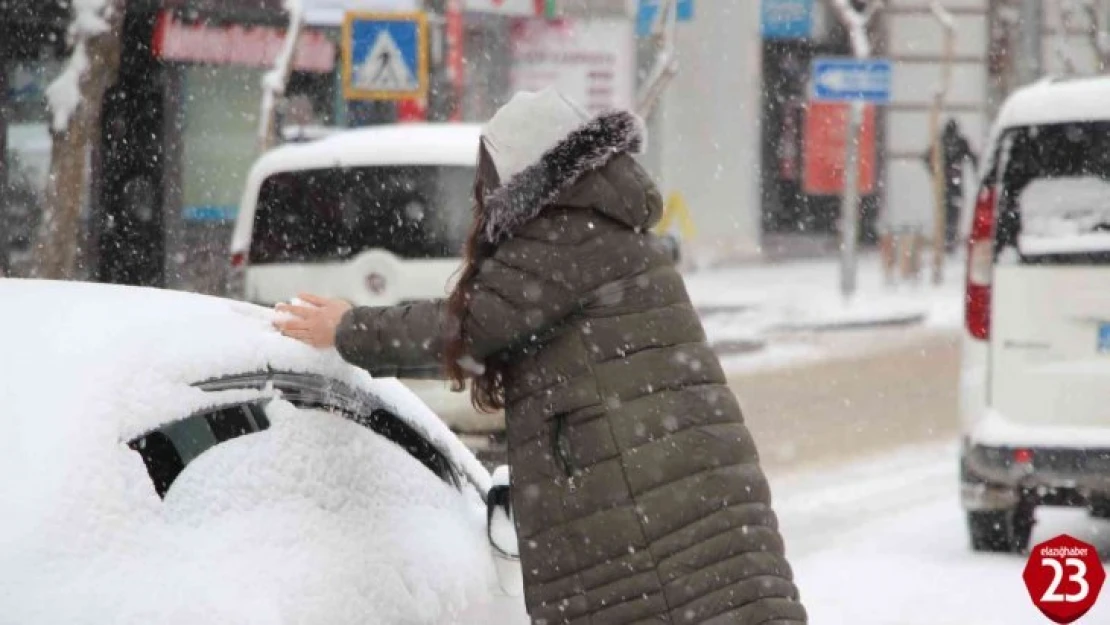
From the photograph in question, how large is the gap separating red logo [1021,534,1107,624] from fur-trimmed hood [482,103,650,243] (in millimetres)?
3140

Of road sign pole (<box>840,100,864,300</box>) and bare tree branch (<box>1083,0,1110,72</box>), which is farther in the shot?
bare tree branch (<box>1083,0,1110,72</box>)

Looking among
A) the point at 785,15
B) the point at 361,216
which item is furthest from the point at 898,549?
the point at 785,15

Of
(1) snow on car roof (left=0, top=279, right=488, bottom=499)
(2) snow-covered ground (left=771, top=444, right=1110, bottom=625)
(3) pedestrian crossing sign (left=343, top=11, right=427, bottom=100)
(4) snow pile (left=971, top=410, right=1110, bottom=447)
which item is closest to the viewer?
(1) snow on car roof (left=0, top=279, right=488, bottom=499)

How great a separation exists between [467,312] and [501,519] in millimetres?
396

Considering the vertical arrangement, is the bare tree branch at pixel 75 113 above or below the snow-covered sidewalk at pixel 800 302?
above

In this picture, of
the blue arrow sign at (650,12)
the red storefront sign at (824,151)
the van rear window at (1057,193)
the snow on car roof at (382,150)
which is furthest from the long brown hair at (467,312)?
the red storefront sign at (824,151)

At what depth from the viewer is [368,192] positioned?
34.0 feet

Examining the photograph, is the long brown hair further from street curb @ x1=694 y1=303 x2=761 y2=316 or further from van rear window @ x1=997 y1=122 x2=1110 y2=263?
street curb @ x1=694 y1=303 x2=761 y2=316

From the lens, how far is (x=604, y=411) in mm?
3600

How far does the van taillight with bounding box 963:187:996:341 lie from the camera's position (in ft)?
27.9

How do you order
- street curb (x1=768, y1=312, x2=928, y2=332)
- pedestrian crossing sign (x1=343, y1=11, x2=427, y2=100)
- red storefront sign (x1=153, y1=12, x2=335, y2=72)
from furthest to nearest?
street curb (x1=768, y1=312, x2=928, y2=332) < red storefront sign (x1=153, y1=12, x2=335, y2=72) < pedestrian crossing sign (x1=343, y1=11, x2=427, y2=100)

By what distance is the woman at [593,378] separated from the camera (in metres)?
3.60

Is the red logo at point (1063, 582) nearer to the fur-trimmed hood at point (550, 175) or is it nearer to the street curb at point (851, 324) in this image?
the fur-trimmed hood at point (550, 175)

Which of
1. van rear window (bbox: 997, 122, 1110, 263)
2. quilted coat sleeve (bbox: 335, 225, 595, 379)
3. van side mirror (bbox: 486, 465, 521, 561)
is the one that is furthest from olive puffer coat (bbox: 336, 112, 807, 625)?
van rear window (bbox: 997, 122, 1110, 263)
